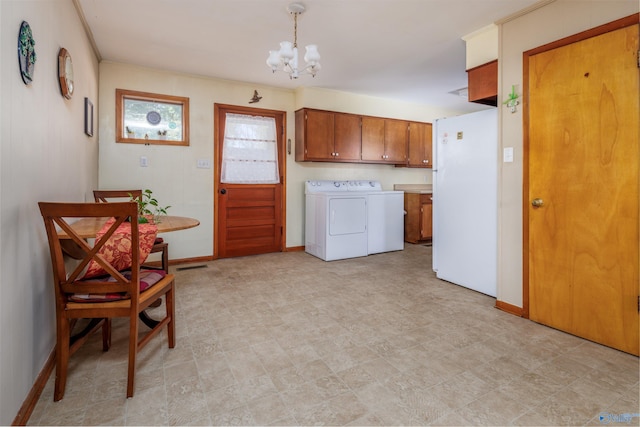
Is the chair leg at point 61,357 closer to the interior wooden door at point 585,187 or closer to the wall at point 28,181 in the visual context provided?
the wall at point 28,181

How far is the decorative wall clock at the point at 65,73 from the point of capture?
207 centimetres

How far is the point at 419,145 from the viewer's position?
5.74m

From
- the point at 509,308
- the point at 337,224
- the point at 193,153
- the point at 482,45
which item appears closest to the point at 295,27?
the point at 482,45

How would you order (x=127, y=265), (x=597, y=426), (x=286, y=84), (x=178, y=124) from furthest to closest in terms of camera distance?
(x=286, y=84) < (x=178, y=124) < (x=127, y=265) < (x=597, y=426)

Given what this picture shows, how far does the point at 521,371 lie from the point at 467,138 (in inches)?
83.1

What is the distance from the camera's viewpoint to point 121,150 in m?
3.88

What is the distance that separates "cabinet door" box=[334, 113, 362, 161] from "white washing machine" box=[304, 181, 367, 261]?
0.72 metres

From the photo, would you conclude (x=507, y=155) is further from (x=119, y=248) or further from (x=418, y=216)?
(x=418, y=216)

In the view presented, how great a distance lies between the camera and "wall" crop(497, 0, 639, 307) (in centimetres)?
237

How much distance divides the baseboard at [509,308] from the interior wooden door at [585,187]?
90 mm

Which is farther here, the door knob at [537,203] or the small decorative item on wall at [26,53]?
the door knob at [537,203]

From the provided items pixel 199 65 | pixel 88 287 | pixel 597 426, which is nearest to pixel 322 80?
pixel 199 65

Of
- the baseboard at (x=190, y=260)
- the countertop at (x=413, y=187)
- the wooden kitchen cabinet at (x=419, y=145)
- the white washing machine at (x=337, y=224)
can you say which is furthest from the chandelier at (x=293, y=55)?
the countertop at (x=413, y=187)

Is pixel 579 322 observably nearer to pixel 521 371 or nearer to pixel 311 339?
pixel 521 371
